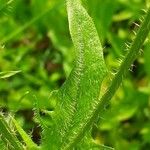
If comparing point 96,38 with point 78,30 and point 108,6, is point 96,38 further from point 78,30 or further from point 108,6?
point 108,6

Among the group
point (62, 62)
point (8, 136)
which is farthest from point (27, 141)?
point (62, 62)

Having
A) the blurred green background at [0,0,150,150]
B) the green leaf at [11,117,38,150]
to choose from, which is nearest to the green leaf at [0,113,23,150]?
the green leaf at [11,117,38,150]

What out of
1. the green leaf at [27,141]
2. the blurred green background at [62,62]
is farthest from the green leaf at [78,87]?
the blurred green background at [62,62]

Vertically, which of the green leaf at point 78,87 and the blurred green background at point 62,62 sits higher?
the green leaf at point 78,87

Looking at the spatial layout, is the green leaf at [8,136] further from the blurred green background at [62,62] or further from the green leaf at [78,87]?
the blurred green background at [62,62]

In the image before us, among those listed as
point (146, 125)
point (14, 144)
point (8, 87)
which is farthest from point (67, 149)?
point (8, 87)

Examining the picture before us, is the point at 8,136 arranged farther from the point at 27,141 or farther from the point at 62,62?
the point at 62,62
